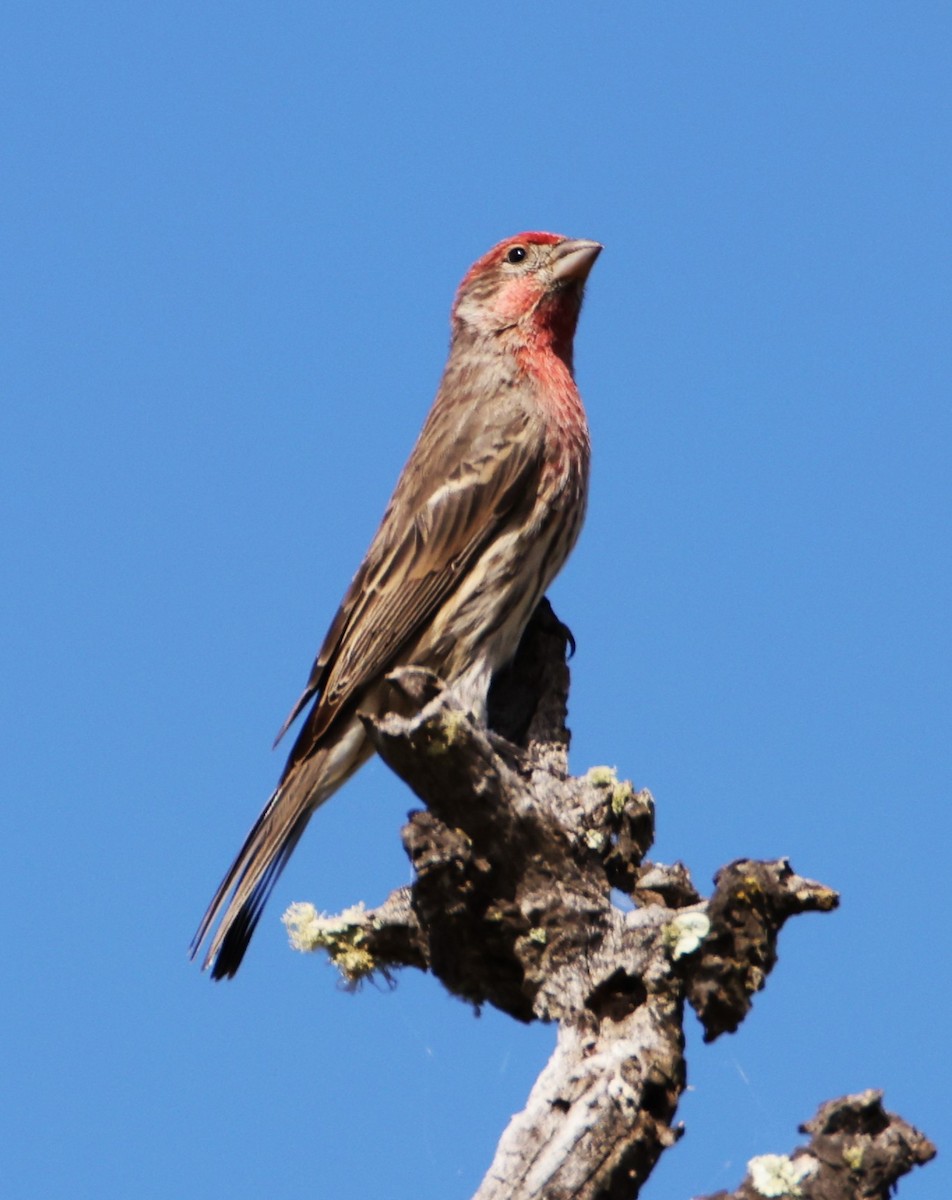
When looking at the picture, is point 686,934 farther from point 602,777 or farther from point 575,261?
point 575,261

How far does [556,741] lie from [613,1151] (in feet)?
6.53

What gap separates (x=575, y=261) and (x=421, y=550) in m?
1.93

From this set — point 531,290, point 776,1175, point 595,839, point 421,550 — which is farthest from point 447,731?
point 531,290

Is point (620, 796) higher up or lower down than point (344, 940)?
higher up

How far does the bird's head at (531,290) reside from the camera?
317 inches

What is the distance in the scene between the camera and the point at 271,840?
6461 millimetres

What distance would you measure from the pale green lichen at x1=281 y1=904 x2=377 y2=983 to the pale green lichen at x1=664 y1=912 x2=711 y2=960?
1170mm

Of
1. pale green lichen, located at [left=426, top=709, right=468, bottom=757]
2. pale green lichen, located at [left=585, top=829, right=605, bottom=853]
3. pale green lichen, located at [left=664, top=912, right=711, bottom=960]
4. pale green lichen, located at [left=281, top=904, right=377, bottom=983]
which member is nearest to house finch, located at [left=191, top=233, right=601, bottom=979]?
pale green lichen, located at [left=281, top=904, right=377, bottom=983]

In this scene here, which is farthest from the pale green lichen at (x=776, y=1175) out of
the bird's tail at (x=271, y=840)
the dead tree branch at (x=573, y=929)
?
the bird's tail at (x=271, y=840)

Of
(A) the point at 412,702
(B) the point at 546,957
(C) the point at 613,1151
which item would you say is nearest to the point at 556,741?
(A) the point at 412,702

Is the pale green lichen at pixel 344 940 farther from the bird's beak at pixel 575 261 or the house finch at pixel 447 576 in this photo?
the bird's beak at pixel 575 261

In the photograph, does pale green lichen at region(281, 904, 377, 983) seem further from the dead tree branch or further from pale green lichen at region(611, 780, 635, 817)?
pale green lichen at region(611, 780, 635, 817)

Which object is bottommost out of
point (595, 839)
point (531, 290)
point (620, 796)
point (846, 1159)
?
A: point (846, 1159)

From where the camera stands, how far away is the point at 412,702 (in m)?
5.28
